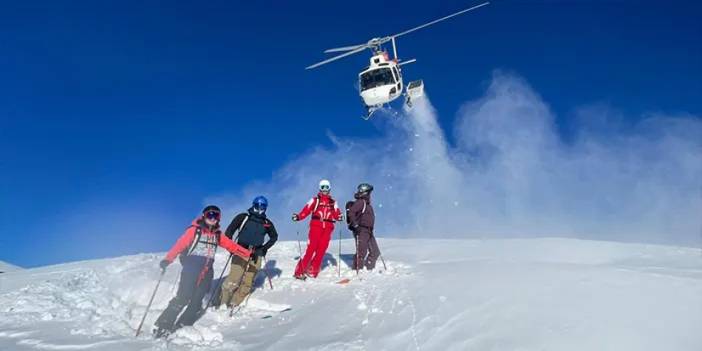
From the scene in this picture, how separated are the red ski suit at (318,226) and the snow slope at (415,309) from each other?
0.45m

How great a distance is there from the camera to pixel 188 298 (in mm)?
7688

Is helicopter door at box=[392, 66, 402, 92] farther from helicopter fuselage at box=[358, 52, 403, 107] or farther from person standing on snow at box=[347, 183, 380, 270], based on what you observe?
person standing on snow at box=[347, 183, 380, 270]

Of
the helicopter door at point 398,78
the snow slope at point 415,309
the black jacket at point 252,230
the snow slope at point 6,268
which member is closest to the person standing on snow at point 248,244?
the black jacket at point 252,230

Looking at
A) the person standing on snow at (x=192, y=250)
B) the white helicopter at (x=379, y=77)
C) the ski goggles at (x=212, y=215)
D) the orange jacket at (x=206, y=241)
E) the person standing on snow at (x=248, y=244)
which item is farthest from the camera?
the white helicopter at (x=379, y=77)

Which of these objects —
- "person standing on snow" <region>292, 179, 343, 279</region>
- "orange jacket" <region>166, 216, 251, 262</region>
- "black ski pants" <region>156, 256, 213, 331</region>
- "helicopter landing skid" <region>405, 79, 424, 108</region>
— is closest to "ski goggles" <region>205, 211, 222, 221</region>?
"orange jacket" <region>166, 216, 251, 262</region>

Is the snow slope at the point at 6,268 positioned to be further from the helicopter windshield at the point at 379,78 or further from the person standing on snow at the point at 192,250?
the helicopter windshield at the point at 379,78

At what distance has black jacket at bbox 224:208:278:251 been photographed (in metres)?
8.82

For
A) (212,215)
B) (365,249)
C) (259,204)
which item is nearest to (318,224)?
(365,249)

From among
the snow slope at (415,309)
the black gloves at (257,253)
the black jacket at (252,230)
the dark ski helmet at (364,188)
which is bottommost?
the snow slope at (415,309)

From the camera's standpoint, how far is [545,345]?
16.4 feet

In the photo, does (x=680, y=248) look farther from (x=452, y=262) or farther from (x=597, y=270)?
(x=452, y=262)

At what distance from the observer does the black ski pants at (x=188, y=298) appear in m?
6.84

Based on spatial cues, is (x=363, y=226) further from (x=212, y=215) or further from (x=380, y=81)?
(x=380, y=81)

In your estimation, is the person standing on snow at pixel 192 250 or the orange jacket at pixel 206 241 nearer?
the person standing on snow at pixel 192 250
